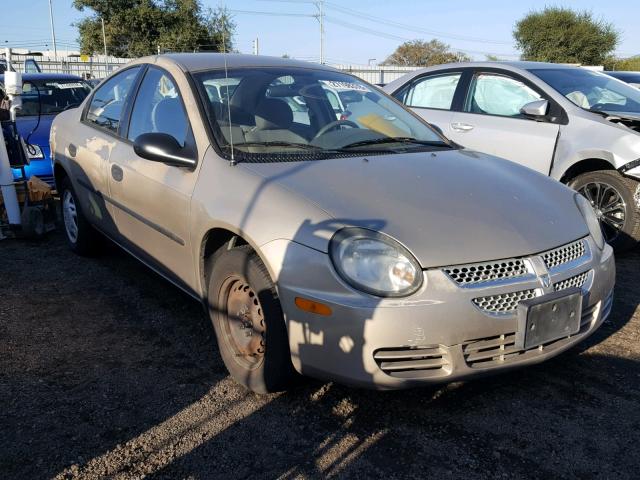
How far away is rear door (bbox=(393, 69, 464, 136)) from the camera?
19.9 feet

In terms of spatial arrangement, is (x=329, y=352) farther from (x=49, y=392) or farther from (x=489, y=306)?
(x=49, y=392)

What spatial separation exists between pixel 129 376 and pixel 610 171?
3.99m

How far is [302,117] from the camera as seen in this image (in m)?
3.62

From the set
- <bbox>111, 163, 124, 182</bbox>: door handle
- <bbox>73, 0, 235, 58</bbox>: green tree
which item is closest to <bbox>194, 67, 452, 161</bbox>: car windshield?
<bbox>111, 163, 124, 182</bbox>: door handle

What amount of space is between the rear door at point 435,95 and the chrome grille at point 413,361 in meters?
3.75

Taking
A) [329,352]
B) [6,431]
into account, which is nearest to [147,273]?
→ [6,431]

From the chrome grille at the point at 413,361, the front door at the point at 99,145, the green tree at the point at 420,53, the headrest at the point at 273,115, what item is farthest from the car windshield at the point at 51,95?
the green tree at the point at 420,53

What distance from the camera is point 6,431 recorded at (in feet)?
8.74

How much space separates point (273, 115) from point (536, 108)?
2621mm

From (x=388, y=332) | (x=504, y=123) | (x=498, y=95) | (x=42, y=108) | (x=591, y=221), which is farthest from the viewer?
(x=42, y=108)

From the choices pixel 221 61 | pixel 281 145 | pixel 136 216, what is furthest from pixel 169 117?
pixel 281 145

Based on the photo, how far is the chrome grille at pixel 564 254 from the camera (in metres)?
2.72

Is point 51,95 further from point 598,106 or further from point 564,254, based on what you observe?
point 564,254

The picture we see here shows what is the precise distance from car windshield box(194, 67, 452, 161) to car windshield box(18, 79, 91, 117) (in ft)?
19.3
